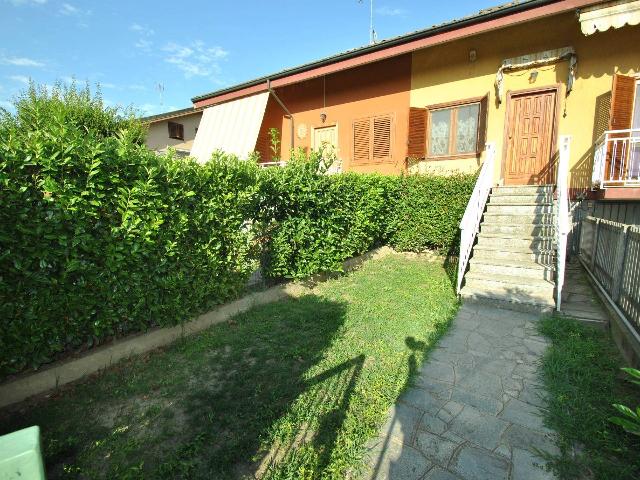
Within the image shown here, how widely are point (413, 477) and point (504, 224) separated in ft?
19.0

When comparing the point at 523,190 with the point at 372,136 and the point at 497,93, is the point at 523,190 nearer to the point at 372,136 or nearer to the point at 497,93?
the point at 497,93

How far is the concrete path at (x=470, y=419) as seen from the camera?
2250 millimetres

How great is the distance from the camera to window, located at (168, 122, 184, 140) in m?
15.8

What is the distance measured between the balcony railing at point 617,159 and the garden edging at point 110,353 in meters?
7.05

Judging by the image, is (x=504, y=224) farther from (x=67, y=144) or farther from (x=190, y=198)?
(x=67, y=144)

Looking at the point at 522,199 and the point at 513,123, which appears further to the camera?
the point at 513,123

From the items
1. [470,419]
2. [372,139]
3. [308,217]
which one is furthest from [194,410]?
[372,139]

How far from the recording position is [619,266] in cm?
433

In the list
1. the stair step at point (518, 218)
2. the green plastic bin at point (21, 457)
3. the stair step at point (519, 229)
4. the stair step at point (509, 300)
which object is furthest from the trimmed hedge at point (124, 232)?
the stair step at point (518, 218)

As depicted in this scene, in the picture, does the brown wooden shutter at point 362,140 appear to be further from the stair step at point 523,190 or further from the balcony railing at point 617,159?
the balcony railing at point 617,159

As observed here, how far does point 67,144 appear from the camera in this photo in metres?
2.93

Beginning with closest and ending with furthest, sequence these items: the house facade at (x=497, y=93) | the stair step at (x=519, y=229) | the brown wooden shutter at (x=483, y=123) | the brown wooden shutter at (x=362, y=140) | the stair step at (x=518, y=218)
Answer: the stair step at (x=519, y=229) < the stair step at (x=518, y=218) < the house facade at (x=497, y=93) < the brown wooden shutter at (x=483, y=123) < the brown wooden shutter at (x=362, y=140)

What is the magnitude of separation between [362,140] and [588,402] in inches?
370

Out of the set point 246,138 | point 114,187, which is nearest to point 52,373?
point 114,187
